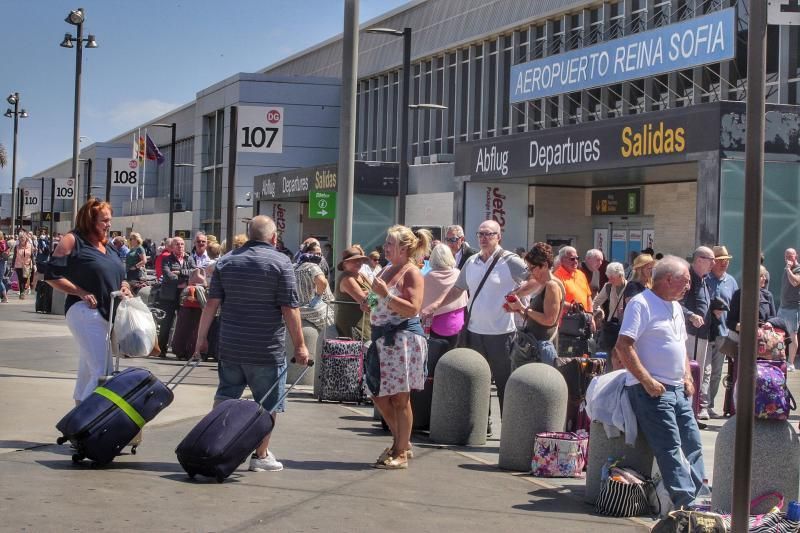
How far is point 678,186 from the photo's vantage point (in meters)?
28.5

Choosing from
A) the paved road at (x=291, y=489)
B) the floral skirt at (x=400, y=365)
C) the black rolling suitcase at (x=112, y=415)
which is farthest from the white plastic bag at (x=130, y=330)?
the floral skirt at (x=400, y=365)

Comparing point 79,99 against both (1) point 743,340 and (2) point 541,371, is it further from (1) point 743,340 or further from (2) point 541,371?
(1) point 743,340

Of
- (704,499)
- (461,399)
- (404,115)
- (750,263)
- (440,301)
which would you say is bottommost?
(704,499)

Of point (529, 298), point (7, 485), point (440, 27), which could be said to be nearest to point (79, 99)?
point (440, 27)

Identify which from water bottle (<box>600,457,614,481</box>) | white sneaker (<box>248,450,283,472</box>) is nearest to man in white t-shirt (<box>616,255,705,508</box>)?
water bottle (<box>600,457,614,481</box>)

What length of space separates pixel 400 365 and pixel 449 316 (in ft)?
7.15

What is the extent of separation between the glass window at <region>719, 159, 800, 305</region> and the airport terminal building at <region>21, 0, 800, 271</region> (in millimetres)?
31

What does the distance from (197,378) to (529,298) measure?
211 inches

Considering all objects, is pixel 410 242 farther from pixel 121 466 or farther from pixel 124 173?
pixel 124 173

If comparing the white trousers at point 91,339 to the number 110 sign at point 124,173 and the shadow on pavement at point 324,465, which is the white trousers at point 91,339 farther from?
the number 110 sign at point 124,173

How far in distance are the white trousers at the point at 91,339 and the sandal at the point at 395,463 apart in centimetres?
214

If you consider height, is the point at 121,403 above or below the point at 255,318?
below

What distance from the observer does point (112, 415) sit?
28.5 feet

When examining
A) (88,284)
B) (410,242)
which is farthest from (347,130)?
(88,284)
